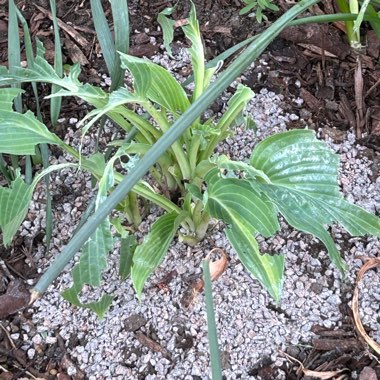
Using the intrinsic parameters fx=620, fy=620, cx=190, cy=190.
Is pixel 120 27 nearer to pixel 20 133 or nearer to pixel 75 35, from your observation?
pixel 20 133

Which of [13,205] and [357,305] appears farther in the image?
[357,305]

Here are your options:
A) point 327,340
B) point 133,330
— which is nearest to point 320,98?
point 327,340

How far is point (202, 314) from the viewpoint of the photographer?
3.75 ft

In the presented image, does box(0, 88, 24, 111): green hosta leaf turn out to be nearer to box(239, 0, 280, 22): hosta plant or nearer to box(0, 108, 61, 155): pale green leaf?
box(0, 108, 61, 155): pale green leaf

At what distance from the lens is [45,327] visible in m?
1.15

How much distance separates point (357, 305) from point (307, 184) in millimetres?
322

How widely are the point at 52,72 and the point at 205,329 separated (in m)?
0.53

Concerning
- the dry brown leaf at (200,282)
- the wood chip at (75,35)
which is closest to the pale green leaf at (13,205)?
the dry brown leaf at (200,282)

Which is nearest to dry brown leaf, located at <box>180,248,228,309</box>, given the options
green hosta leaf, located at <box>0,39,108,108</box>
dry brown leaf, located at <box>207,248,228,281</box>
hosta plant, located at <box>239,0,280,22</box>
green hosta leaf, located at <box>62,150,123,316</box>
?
dry brown leaf, located at <box>207,248,228,281</box>

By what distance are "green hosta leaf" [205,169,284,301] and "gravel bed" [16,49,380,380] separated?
0.20 m

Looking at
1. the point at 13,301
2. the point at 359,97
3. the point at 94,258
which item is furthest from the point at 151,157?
the point at 359,97

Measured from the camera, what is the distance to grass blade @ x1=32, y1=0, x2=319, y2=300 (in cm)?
62

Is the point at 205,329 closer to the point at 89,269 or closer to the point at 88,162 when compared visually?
the point at 89,269

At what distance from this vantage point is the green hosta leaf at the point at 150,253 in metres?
1.01
